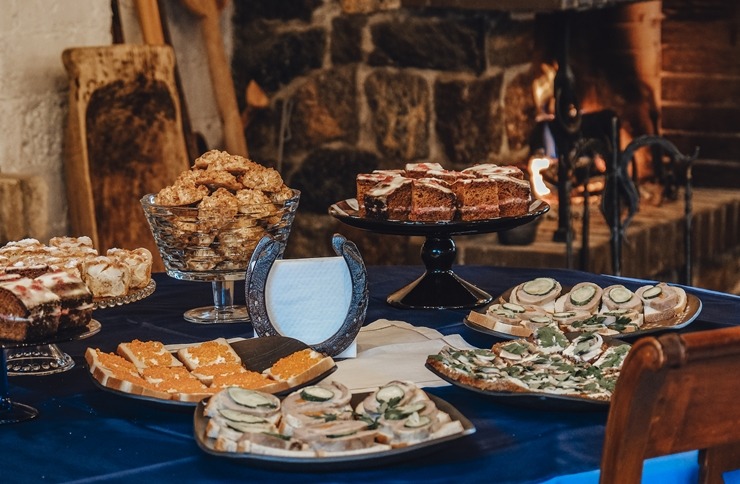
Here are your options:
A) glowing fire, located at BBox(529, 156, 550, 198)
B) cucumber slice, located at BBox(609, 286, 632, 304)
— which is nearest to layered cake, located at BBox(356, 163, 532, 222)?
cucumber slice, located at BBox(609, 286, 632, 304)

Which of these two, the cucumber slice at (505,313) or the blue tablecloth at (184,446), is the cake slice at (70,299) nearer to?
the blue tablecloth at (184,446)

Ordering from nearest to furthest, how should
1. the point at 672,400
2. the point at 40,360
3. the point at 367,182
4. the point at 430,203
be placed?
1. the point at 672,400
2. the point at 40,360
3. the point at 430,203
4. the point at 367,182

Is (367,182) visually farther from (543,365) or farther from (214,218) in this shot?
(543,365)

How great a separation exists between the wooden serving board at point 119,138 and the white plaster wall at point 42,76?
0.07 m

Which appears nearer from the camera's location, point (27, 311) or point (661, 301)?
point (27, 311)

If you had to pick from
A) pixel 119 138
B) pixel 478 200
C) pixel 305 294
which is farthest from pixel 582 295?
pixel 119 138

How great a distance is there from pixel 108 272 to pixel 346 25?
198 centimetres

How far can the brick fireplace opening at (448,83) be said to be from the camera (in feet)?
11.1

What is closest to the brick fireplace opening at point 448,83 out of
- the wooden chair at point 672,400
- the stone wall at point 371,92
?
the stone wall at point 371,92

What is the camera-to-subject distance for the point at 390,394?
4.09ft

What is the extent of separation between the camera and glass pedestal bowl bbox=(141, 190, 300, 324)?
5.74ft

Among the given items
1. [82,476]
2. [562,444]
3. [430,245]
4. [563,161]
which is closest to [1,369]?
[82,476]

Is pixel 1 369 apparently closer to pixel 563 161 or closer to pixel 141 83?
pixel 141 83

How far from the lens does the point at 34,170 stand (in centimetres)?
315
